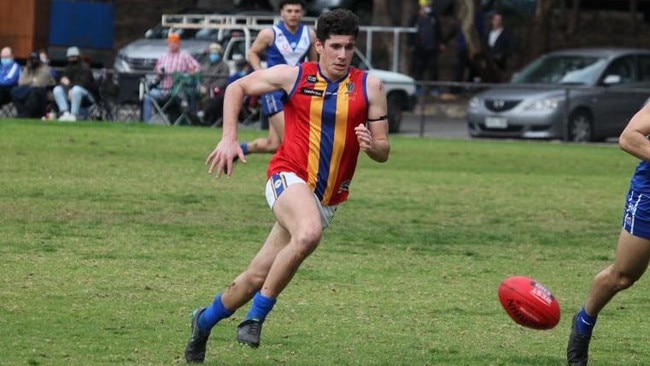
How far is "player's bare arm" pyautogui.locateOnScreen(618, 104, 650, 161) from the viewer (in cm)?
859

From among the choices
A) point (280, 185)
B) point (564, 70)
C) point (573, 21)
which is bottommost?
point (573, 21)

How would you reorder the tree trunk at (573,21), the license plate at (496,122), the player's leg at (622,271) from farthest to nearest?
the tree trunk at (573,21) < the license plate at (496,122) < the player's leg at (622,271)

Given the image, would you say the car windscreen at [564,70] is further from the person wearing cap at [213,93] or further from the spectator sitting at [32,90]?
the spectator sitting at [32,90]

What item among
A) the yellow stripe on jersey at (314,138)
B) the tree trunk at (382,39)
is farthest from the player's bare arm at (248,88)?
the tree trunk at (382,39)

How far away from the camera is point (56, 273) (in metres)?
12.0

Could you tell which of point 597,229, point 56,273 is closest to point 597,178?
point 597,229

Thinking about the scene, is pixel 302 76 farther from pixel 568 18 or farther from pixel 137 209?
pixel 568 18

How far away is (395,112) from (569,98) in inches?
149

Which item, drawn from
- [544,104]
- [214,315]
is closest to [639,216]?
[214,315]

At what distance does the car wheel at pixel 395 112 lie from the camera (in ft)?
102

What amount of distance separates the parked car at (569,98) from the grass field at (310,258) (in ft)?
13.6

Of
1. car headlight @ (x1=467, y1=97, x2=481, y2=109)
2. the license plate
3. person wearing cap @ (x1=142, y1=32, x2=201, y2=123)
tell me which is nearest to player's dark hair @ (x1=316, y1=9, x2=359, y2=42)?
person wearing cap @ (x1=142, y1=32, x2=201, y2=123)

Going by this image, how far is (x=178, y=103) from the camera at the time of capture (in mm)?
30031

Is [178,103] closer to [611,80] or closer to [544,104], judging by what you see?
[544,104]
